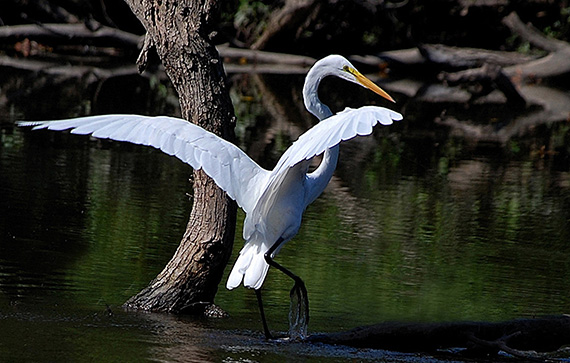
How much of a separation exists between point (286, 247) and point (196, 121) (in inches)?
92.8

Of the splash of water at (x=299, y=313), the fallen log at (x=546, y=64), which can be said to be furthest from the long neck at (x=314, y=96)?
the fallen log at (x=546, y=64)

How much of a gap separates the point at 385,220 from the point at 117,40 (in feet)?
46.0

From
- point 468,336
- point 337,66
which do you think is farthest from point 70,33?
point 468,336

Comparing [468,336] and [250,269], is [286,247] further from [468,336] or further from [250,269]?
[468,336]

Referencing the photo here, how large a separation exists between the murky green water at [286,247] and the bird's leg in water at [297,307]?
0.75 feet

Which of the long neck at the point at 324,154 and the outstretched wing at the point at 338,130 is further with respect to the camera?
the long neck at the point at 324,154

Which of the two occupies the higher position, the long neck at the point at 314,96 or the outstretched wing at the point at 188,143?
the long neck at the point at 314,96

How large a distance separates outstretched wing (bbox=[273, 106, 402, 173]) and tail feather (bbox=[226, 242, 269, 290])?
0.86 metres

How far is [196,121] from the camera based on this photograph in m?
6.10

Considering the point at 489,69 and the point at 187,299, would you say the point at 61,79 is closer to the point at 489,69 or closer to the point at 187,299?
the point at 489,69

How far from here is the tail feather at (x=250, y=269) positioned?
18.6 ft

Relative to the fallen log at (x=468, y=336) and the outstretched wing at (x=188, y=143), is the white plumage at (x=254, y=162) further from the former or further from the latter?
the fallen log at (x=468, y=336)

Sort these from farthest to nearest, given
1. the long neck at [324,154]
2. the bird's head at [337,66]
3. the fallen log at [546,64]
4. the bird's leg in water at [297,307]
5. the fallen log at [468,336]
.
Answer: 1. the fallen log at [546,64]
2. the bird's head at [337,66]
3. the long neck at [324,154]
4. the bird's leg in water at [297,307]
5. the fallen log at [468,336]

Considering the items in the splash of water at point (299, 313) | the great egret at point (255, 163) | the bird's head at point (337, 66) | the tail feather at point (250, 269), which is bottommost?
the splash of water at point (299, 313)
